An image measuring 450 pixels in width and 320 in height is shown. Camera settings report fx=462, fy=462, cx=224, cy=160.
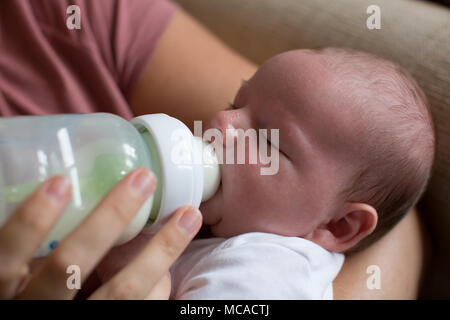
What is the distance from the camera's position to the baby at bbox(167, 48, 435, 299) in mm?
813

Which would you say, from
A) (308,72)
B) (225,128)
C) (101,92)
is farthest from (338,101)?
(101,92)

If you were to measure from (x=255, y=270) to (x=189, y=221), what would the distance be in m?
0.15

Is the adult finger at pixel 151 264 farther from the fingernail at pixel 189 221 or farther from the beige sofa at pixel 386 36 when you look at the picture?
the beige sofa at pixel 386 36

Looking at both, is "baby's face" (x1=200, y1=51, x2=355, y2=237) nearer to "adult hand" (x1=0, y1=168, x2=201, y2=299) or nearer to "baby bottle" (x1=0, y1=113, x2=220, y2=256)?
"baby bottle" (x1=0, y1=113, x2=220, y2=256)

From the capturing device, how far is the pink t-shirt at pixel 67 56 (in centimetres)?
103

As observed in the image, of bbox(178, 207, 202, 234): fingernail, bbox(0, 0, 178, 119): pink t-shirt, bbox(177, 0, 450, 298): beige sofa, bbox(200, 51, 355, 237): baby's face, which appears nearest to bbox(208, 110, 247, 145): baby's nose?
bbox(200, 51, 355, 237): baby's face

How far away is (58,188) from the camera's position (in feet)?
1.77

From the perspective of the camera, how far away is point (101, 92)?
3.51ft

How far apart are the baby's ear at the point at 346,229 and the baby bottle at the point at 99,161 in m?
0.24

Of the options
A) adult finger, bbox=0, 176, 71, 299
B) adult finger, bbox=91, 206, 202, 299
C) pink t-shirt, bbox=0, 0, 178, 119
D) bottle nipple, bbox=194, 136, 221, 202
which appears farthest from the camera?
pink t-shirt, bbox=0, 0, 178, 119

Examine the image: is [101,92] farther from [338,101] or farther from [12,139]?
[338,101]

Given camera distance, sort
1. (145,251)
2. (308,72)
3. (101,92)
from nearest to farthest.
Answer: (145,251), (308,72), (101,92)

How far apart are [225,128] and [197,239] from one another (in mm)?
247

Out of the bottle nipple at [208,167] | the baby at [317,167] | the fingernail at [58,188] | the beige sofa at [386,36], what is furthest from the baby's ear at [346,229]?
the fingernail at [58,188]
